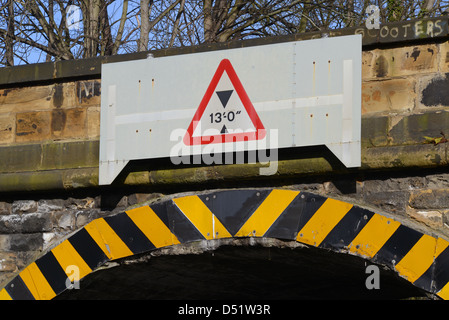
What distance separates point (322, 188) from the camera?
19.5 ft

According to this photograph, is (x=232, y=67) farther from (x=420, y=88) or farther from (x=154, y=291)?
(x=154, y=291)

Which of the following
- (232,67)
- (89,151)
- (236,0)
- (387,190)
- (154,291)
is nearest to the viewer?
(387,190)

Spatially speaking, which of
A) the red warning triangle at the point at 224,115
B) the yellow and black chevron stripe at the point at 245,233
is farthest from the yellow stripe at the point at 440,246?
the red warning triangle at the point at 224,115

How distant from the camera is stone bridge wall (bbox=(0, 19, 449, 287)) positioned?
5.67m

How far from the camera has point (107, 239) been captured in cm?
645

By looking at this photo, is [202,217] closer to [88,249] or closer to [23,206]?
[88,249]

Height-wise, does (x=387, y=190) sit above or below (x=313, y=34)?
below

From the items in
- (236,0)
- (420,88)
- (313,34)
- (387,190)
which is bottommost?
(387,190)

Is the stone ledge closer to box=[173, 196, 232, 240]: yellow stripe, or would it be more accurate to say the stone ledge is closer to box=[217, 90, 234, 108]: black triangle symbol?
box=[173, 196, 232, 240]: yellow stripe

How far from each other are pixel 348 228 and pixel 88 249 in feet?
6.05

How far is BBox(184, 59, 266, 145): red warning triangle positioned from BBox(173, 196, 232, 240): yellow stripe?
1.31 feet
